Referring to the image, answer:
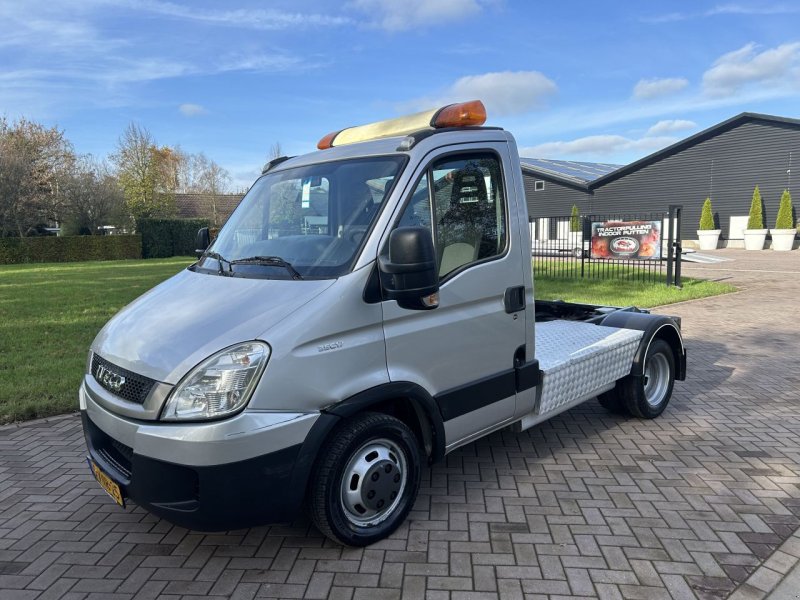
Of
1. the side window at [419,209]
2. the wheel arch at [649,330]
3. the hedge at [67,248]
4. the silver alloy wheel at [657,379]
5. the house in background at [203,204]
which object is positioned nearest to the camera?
the side window at [419,209]

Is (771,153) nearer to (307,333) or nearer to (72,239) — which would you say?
(307,333)

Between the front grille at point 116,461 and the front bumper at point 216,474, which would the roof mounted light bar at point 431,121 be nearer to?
the front bumper at point 216,474

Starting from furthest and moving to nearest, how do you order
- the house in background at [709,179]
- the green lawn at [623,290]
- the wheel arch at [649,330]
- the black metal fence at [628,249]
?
1. the house in background at [709,179]
2. the black metal fence at [628,249]
3. the green lawn at [623,290]
4. the wheel arch at [649,330]

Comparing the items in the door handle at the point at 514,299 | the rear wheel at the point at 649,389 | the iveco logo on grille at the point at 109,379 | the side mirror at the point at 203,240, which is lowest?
the rear wheel at the point at 649,389

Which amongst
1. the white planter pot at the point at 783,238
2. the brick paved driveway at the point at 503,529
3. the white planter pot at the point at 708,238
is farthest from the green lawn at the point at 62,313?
the white planter pot at the point at 708,238

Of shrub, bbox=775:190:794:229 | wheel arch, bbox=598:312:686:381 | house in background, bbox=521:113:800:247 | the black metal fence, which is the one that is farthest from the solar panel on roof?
wheel arch, bbox=598:312:686:381

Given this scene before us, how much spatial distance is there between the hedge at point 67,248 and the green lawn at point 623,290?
27352 mm

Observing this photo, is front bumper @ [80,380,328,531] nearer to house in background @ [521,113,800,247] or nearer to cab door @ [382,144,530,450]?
cab door @ [382,144,530,450]

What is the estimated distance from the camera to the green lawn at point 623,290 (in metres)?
12.7

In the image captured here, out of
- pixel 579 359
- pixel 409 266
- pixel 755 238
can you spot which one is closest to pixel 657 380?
pixel 579 359

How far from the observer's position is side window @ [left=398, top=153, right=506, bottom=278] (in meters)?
3.36

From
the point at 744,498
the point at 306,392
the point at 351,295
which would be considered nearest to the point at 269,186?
the point at 351,295

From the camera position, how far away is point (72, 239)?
3234 centimetres

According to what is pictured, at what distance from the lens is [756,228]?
29672 mm
